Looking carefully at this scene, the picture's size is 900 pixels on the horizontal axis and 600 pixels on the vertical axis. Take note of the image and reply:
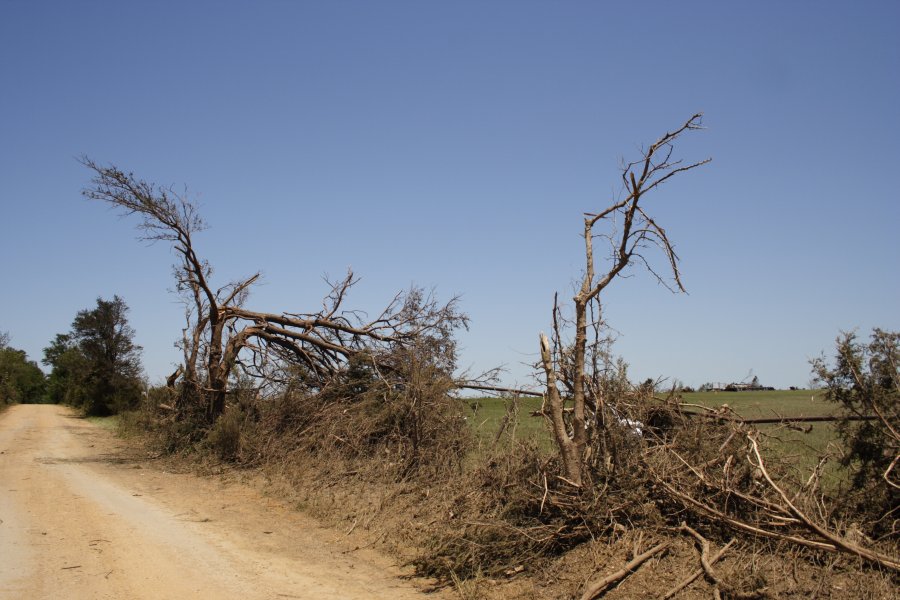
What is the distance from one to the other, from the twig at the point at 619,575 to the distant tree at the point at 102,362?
32.3 m

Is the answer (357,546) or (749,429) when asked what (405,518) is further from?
(749,429)

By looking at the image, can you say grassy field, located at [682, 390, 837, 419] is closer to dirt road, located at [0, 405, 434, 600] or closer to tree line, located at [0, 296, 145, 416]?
dirt road, located at [0, 405, 434, 600]

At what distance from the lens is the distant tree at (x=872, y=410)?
17.9ft

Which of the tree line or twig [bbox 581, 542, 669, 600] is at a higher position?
the tree line

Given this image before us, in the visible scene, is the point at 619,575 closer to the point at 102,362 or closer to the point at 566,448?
the point at 566,448

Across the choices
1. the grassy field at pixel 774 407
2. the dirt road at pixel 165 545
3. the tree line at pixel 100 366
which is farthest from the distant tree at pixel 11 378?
the grassy field at pixel 774 407

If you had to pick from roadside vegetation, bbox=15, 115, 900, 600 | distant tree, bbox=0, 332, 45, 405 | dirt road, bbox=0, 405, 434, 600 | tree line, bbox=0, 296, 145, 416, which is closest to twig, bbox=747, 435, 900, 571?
roadside vegetation, bbox=15, 115, 900, 600

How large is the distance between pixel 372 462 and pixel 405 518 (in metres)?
2.10

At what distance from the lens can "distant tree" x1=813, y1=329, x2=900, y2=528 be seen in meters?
5.46

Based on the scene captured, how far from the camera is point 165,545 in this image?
7.59 meters

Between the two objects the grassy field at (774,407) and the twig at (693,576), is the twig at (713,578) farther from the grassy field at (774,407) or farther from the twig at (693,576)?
the grassy field at (774,407)

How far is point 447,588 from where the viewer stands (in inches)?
249

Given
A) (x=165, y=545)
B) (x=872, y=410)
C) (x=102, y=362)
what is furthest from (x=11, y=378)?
(x=872, y=410)

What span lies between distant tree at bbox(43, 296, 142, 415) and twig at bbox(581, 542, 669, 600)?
32.3m
